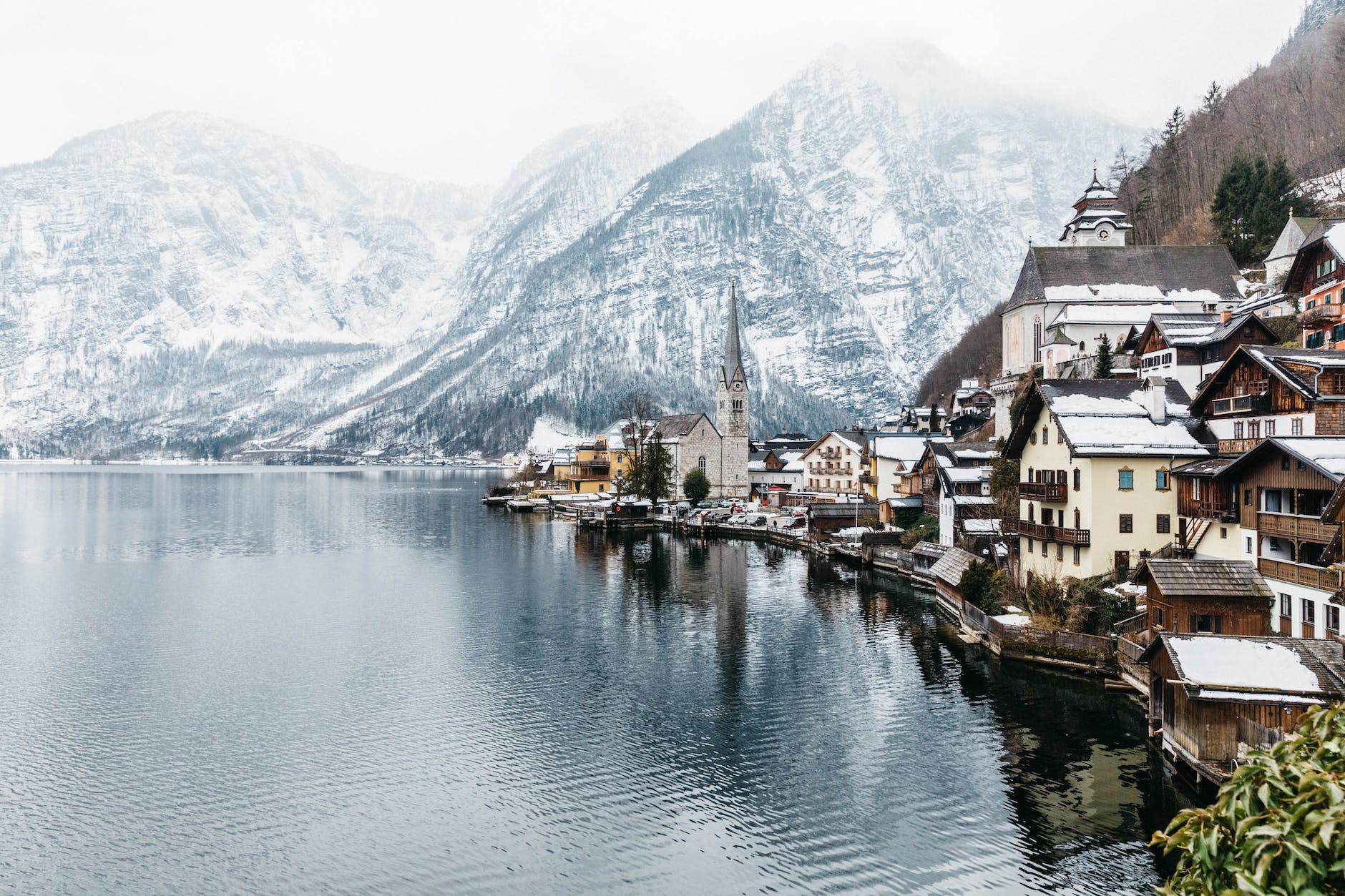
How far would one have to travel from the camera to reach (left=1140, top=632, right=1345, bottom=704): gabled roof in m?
23.6

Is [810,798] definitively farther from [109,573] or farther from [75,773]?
[109,573]

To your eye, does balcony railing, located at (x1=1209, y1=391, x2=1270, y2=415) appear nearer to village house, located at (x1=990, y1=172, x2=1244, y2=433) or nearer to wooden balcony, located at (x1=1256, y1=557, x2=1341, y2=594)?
wooden balcony, located at (x1=1256, y1=557, x2=1341, y2=594)

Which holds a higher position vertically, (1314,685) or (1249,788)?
(1249,788)

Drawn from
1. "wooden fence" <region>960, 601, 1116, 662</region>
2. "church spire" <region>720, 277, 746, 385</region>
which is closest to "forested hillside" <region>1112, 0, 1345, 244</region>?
"church spire" <region>720, 277, 746, 385</region>

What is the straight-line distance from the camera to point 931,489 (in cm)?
7081

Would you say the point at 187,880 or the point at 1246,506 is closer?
the point at 187,880

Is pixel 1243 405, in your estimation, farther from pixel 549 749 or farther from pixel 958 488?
pixel 549 749

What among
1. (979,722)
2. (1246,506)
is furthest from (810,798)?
(1246,506)

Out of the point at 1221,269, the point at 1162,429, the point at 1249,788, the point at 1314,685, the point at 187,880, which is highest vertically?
the point at 1221,269

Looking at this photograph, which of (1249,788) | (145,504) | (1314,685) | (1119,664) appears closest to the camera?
(1249,788)

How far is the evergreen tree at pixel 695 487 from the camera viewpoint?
12012cm

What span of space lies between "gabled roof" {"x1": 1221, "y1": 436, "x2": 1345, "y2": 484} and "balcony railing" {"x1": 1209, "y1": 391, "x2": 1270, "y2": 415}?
5.68 metres

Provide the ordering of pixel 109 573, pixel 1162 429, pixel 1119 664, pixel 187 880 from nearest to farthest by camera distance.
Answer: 1. pixel 187 880
2. pixel 1119 664
3. pixel 1162 429
4. pixel 109 573

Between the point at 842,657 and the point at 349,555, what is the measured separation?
51.4m
